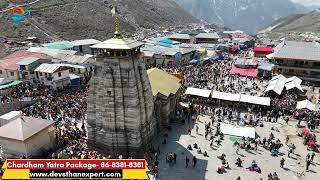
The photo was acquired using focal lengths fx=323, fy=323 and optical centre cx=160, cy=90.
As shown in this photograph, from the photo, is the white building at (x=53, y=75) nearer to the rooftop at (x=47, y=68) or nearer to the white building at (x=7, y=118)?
the rooftop at (x=47, y=68)

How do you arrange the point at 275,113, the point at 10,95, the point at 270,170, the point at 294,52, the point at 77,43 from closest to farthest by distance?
the point at 270,170, the point at 275,113, the point at 10,95, the point at 294,52, the point at 77,43

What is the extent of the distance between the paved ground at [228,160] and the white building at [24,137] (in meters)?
13.4

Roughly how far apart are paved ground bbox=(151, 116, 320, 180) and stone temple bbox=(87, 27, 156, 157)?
4263 millimetres

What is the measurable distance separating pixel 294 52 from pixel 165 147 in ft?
133

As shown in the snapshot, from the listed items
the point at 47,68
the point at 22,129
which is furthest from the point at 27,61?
the point at 22,129

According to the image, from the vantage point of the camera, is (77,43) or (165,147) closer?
(165,147)

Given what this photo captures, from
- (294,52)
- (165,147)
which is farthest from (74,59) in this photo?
(294,52)

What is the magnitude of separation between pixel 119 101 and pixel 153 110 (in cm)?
661

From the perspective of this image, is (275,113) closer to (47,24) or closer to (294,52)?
(294,52)

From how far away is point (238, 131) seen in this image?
41.0m

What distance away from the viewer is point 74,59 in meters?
66.4

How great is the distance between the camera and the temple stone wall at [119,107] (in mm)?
33188

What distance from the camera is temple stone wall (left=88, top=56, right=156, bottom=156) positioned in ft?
109

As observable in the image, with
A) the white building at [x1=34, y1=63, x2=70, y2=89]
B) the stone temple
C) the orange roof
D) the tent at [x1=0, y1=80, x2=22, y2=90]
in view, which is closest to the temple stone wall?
the stone temple
